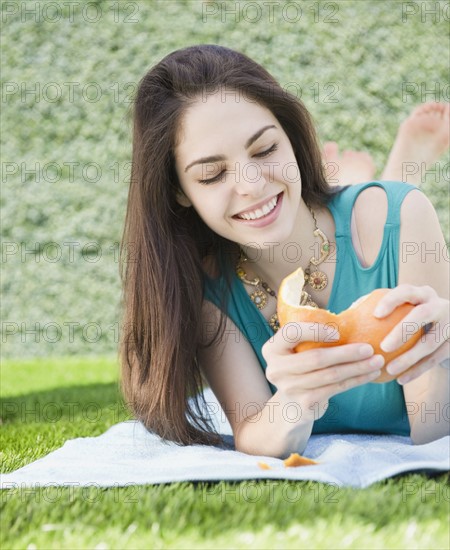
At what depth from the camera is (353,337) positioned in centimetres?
230

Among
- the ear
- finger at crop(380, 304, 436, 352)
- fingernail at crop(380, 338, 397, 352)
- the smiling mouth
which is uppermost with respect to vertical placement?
the smiling mouth

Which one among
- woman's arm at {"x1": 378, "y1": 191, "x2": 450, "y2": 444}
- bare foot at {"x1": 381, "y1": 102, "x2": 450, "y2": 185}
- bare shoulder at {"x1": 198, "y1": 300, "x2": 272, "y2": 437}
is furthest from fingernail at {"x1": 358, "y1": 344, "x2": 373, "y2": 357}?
bare foot at {"x1": 381, "y1": 102, "x2": 450, "y2": 185}

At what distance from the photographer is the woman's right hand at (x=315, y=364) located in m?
2.21

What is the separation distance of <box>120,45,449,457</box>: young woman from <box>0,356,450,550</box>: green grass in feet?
1.55

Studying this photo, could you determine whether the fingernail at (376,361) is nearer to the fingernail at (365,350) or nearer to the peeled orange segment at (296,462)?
the fingernail at (365,350)

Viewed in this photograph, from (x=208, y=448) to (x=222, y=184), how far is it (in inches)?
33.6

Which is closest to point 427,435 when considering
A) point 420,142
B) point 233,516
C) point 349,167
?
point 233,516

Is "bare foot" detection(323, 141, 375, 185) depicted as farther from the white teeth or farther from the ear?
the white teeth

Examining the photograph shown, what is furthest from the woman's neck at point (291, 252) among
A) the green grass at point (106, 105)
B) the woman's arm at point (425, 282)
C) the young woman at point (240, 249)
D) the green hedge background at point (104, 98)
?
the green hedge background at point (104, 98)

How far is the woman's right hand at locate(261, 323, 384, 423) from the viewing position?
2.21 meters

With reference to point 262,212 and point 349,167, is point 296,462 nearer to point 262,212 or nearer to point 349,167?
point 262,212

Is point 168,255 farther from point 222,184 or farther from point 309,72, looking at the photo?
point 309,72

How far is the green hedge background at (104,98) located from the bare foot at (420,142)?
2273mm

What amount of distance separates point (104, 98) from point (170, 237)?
4.82 meters
